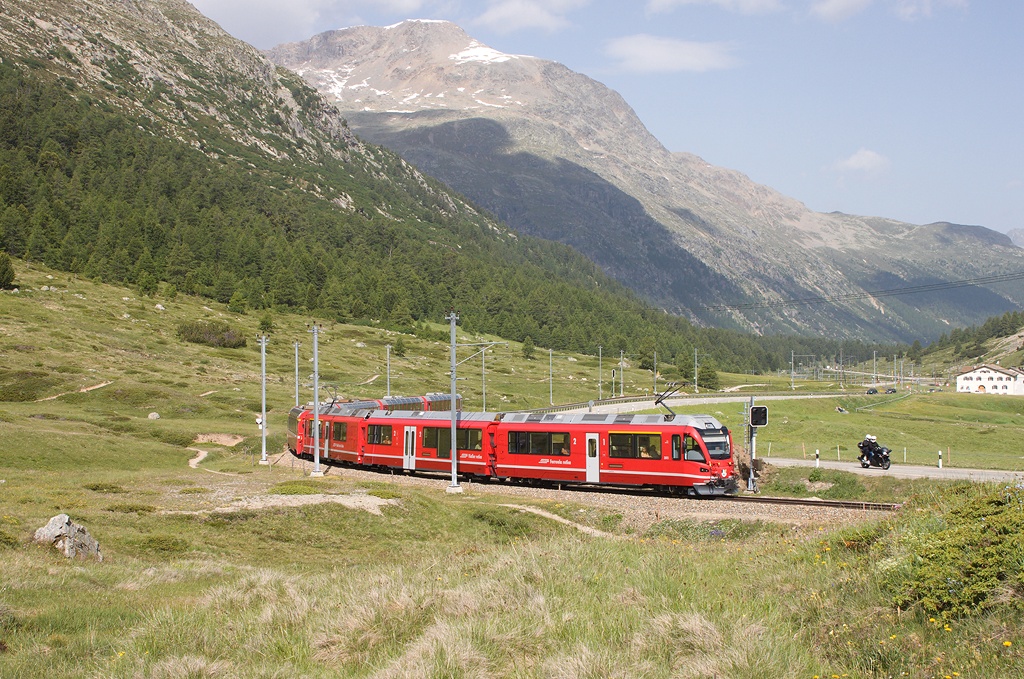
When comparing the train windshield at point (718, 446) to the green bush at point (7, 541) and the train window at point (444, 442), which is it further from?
the green bush at point (7, 541)

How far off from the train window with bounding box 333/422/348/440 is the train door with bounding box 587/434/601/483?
23.2 metres

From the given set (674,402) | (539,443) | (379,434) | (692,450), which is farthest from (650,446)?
(674,402)

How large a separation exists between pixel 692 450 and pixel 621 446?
3.82 meters

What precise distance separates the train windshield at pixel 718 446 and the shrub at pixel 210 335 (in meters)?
113

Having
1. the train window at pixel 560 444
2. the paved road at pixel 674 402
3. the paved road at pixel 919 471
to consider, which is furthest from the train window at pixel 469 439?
the paved road at pixel 674 402

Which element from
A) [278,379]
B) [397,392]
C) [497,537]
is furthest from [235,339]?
[497,537]

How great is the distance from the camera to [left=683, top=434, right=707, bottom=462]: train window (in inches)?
1456

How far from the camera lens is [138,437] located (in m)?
65.1

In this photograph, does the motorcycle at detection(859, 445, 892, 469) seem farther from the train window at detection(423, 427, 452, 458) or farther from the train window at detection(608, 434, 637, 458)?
the train window at detection(423, 427, 452, 458)

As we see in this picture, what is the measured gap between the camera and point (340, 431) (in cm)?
5872

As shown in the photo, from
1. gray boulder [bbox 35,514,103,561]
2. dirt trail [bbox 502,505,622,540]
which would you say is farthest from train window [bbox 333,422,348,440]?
gray boulder [bbox 35,514,103,561]

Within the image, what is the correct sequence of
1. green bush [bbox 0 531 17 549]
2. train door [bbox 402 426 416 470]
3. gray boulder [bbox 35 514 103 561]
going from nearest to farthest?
green bush [bbox 0 531 17 549] < gray boulder [bbox 35 514 103 561] < train door [bbox 402 426 416 470]

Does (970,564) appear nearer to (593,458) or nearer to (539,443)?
(593,458)

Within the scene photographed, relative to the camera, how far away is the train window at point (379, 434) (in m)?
53.0
